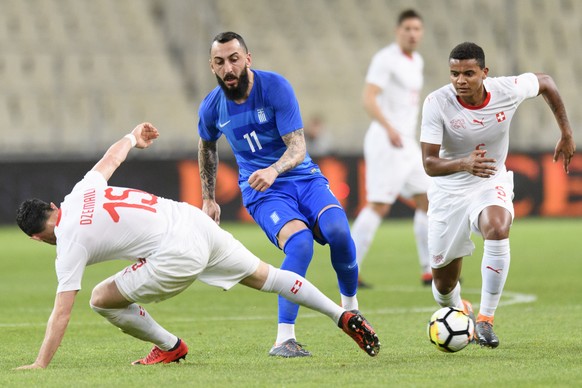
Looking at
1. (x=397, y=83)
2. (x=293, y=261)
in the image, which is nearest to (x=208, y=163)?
(x=293, y=261)

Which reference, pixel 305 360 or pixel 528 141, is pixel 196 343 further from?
pixel 528 141

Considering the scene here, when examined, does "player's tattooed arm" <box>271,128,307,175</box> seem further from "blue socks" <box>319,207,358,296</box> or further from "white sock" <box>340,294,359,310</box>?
"white sock" <box>340,294,359,310</box>

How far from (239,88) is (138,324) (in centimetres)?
170

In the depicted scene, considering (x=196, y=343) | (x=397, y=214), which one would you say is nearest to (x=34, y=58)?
(x=397, y=214)

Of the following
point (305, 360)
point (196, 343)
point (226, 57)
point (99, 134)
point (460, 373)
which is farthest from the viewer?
point (99, 134)

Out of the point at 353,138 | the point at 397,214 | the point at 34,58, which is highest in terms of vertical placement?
the point at 34,58

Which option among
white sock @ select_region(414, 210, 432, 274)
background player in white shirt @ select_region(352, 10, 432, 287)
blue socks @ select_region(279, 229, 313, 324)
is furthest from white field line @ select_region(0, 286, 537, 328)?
blue socks @ select_region(279, 229, 313, 324)

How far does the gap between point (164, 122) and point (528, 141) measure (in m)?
7.59

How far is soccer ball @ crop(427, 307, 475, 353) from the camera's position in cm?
688

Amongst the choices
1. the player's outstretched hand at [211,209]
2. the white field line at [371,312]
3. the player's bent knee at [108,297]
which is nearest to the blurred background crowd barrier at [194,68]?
the white field line at [371,312]

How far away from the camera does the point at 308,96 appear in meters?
25.1

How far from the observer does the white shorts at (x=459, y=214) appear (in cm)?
760

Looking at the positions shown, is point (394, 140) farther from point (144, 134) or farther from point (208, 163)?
point (144, 134)

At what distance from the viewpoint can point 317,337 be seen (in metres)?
8.13
